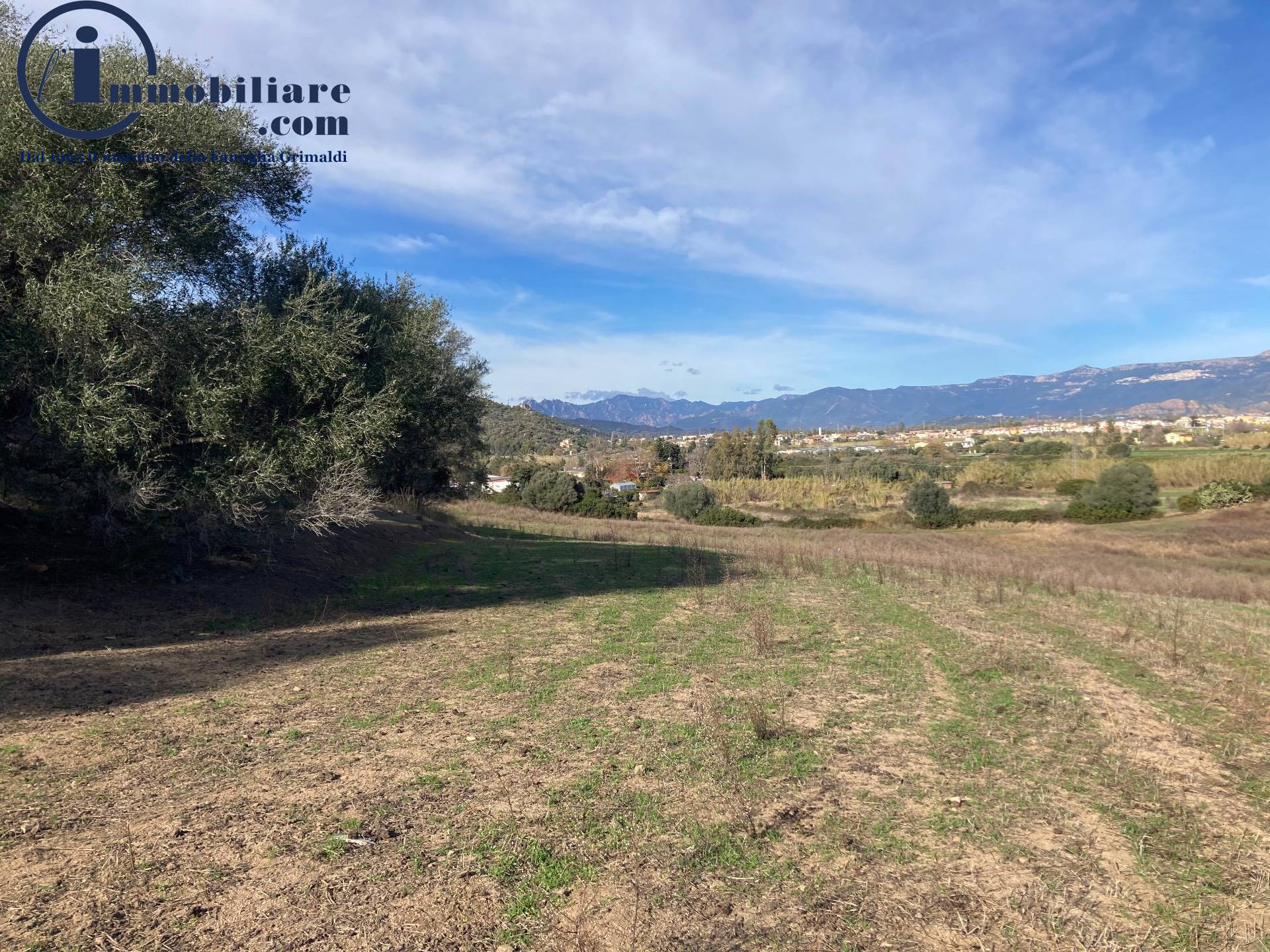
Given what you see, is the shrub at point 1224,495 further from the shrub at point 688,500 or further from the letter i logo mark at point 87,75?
the letter i logo mark at point 87,75

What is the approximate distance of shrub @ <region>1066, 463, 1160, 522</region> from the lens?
4409 centimetres

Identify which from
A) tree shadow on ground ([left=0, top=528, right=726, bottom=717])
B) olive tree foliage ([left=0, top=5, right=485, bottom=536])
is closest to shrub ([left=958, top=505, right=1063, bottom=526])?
tree shadow on ground ([left=0, top=528, right=726, bottom=717])

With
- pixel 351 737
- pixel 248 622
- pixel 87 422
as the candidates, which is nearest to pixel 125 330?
pixel 87 422

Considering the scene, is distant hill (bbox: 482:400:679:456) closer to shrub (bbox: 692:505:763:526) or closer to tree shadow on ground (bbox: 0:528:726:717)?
shrub (bbox: 692:505:763:526)

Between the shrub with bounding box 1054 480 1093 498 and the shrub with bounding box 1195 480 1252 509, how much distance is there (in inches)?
295

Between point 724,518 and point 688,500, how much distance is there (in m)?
3.87

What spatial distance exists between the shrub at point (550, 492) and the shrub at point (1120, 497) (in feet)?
103

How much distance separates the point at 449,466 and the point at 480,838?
19.9 m

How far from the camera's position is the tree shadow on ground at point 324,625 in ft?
21.5

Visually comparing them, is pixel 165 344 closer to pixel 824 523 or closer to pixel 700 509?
pixel 700 509

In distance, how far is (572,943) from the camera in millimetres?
3127

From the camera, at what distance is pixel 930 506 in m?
46.3

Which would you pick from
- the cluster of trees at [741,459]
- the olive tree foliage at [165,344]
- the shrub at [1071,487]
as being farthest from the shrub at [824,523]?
the olive tree foliage at [165,344]

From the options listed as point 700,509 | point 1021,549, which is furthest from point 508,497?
point 1021,549
